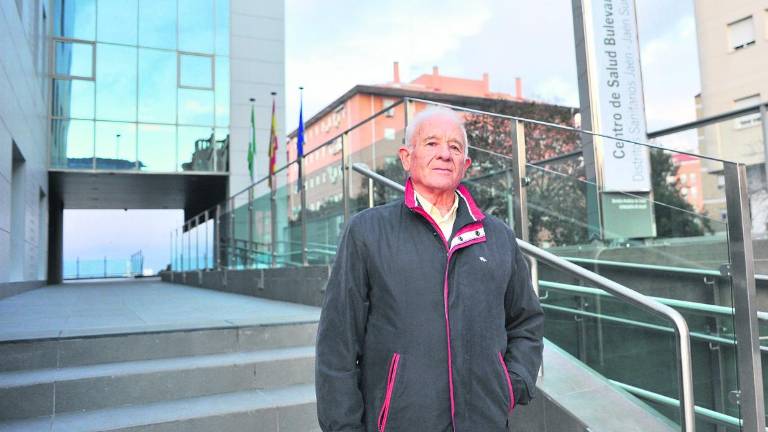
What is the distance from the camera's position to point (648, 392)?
→ 296 cm

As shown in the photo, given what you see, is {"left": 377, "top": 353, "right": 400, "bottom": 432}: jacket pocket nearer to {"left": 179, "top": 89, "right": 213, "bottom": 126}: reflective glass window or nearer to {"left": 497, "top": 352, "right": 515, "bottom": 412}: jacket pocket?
{"left": 497, "top": 352, "right": 515, "bottom": 412}: jacket pocket

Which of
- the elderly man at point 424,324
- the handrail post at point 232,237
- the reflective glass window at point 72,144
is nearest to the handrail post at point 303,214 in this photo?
the handrail post at point 232,237

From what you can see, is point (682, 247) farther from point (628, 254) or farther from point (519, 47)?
point (519, 47)

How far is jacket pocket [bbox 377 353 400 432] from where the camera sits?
4.91ft

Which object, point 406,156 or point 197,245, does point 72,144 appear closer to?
point 197,245

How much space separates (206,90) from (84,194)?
23.6ft

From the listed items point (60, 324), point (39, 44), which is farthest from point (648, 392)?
point (39, 44)

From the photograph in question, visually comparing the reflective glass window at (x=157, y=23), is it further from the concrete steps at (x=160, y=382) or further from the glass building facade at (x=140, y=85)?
the concrete steps at (x=160, y=382)

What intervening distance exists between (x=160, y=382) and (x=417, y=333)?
212 centimetres

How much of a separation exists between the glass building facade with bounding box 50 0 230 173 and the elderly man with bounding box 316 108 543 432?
17.0m

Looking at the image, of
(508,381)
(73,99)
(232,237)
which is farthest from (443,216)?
(73,99)

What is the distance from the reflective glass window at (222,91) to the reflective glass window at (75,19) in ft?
11.8

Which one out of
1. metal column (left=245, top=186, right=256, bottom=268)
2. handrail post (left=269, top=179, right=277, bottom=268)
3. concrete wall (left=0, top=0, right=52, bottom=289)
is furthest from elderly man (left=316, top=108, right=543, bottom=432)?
concrete wall (left=0, top=0, right=52, bottom=289)

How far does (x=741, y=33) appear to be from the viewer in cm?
2108
